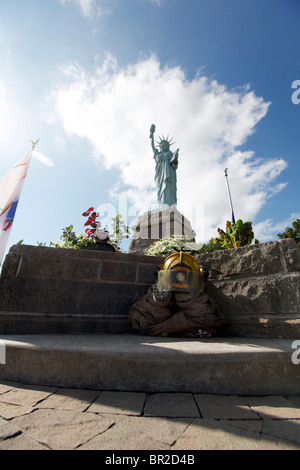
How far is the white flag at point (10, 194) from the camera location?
283cm

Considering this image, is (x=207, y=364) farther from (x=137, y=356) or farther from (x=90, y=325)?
(x=90, y=325)

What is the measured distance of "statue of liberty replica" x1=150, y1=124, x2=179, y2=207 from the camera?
1096 cm

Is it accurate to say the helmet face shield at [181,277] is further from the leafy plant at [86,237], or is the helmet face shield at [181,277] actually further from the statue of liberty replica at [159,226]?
the statue of liberty replica at [159,226]

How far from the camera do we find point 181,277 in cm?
212

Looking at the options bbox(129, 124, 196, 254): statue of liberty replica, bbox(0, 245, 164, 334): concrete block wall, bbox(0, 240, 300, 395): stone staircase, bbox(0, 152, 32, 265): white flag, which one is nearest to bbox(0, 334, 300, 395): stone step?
bbox(0, 240, 300, 395): stone staircase

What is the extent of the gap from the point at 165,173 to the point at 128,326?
983 cm

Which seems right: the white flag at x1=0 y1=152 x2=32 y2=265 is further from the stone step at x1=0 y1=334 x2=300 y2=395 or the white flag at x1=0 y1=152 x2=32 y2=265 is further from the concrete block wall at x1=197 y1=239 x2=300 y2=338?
the concrete block wall at x1=197 y1=239 x2=300 y2=338

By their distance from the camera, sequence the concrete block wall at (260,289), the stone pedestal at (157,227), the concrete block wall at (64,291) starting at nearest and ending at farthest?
the concrete block wall at (260,289) < the concrete block wall at (64,291) < the stone pedestal at (157,227)

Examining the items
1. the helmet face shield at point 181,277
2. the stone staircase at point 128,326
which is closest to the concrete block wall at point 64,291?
the stone staircase at point 128,326

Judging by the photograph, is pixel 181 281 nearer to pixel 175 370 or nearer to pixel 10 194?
pixel 175 370

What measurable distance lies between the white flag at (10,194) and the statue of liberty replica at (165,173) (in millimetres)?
7539

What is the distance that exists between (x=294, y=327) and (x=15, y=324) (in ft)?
8.97

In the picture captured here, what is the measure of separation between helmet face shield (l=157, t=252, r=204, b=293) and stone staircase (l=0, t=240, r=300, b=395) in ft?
1.50

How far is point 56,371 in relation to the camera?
1.42 meters
